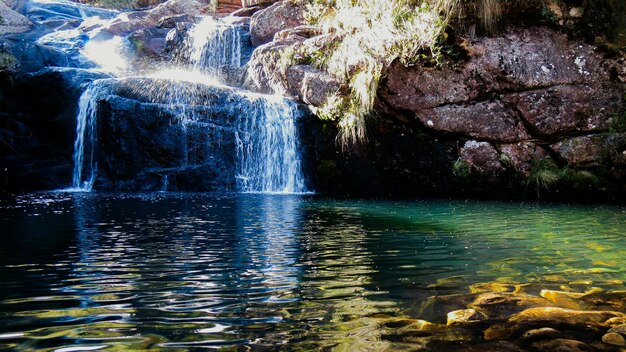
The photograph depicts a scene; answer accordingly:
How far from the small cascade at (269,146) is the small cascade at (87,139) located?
474 centimetres

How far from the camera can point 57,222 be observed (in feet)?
23.6

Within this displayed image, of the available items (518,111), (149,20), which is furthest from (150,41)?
(518,111)

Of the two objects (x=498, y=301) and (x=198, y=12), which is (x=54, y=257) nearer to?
(x=498, y=301)

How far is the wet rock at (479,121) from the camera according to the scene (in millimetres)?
12469

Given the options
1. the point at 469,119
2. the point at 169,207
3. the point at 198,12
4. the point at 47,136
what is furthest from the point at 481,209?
the point at 198,12

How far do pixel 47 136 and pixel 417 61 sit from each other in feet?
41.2

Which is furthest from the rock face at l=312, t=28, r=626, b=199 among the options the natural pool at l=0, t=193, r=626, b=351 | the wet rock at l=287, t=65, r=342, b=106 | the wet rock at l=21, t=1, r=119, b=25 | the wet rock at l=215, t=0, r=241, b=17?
the wet rock at l=21, t=1, r=119, b=25

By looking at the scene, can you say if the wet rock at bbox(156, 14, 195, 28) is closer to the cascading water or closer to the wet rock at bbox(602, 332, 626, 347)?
the cascading water

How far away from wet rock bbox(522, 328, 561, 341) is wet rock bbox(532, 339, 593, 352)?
2.2 inches

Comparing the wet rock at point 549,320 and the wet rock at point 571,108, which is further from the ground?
the wet rock at point 571,108

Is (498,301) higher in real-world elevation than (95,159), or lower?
lower

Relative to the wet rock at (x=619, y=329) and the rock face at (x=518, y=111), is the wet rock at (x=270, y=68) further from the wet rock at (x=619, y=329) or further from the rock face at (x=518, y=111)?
the wet rock at (x=619, y=329)

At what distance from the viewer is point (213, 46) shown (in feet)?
72.6

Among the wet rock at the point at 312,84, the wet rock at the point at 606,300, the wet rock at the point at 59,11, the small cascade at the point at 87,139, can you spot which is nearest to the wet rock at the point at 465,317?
the wet rock at the point at 606,300
